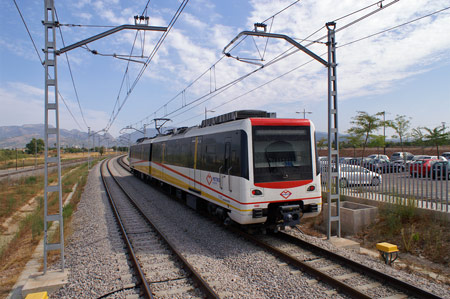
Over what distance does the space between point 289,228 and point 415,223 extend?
10.7ft

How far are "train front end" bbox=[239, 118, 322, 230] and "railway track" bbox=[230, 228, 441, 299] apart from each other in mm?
609

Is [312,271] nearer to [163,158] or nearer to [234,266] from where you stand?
[234,266]

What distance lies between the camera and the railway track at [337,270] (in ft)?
16.5

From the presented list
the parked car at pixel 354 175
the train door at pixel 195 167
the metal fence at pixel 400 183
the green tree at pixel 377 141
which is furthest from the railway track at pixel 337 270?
the green tree at pixel 377 141

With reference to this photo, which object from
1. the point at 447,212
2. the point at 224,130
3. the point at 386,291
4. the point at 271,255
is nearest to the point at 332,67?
the point at 224,130

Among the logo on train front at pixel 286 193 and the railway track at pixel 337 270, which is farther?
the logo on train front at pixel 286 193

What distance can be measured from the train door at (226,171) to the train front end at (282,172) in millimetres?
790

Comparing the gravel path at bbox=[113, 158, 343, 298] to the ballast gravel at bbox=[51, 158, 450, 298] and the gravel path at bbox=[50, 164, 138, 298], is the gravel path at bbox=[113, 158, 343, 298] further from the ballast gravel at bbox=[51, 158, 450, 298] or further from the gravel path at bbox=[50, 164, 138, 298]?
the gravel path at bbox=[50, 164, 138, 298]

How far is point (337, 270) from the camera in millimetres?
6020

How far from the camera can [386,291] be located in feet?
16.9

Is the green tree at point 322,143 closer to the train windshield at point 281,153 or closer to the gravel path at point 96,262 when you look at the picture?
the gravel path at point 96,262

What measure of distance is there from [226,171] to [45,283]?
14.9ft

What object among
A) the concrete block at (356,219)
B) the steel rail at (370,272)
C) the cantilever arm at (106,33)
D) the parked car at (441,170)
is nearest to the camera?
the steel rail at (370,272)

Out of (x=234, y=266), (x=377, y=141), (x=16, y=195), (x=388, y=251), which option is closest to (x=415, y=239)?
(x=388, y=251)
